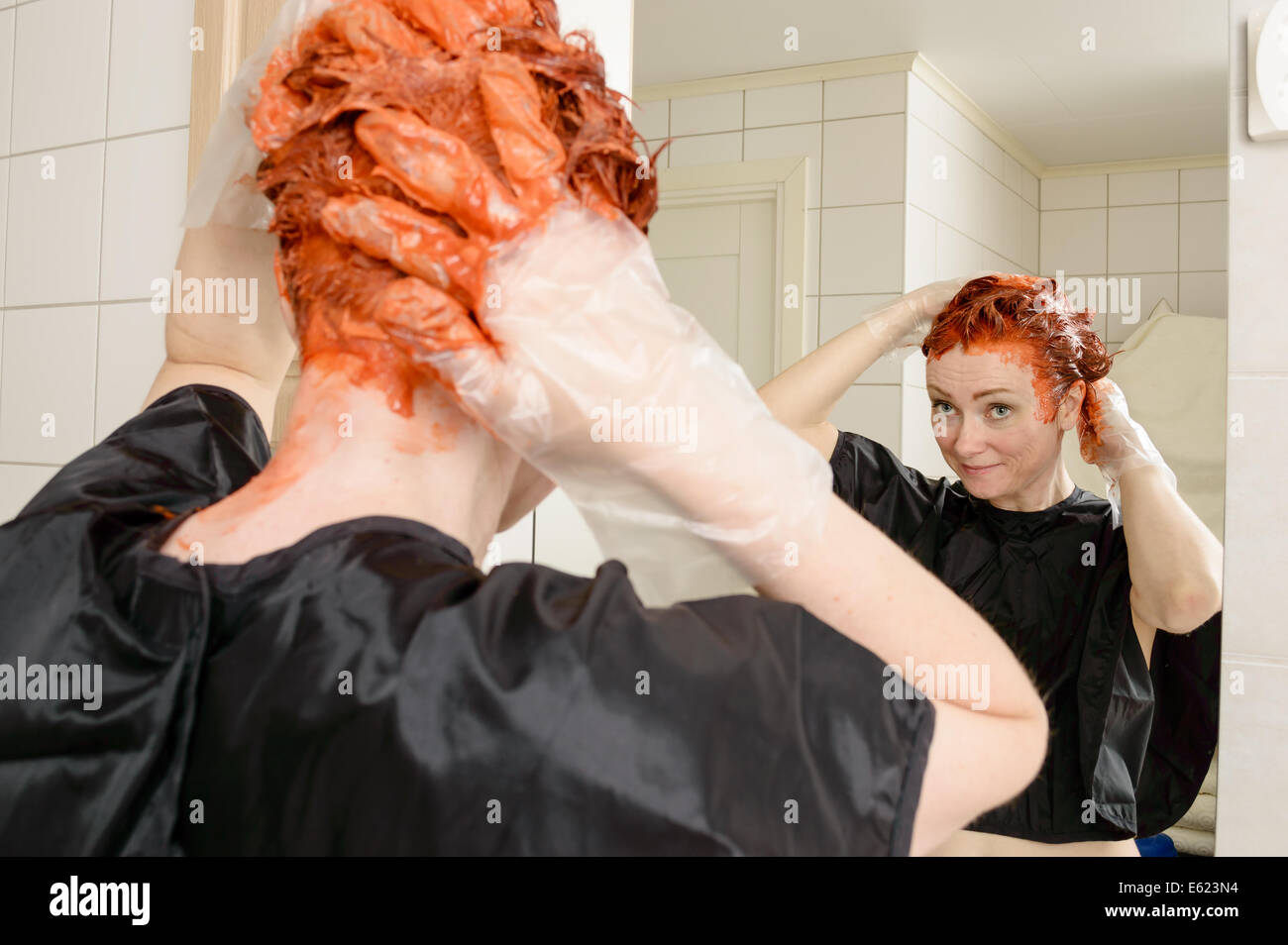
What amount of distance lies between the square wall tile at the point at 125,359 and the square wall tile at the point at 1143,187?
39.9 inches

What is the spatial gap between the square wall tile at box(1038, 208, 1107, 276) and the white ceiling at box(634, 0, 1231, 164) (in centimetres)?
6

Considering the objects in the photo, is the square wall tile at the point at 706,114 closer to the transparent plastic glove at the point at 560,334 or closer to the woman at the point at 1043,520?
the woman at the point at 1043,520

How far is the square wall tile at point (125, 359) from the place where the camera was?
1.09 meters

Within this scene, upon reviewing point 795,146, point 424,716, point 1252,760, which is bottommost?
point 1252,760

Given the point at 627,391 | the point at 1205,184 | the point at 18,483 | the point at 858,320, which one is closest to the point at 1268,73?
the point at 1205,184

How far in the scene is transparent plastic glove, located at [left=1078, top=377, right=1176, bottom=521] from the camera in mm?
740

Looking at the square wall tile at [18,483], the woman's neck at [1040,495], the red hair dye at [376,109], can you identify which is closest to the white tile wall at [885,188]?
the woman's neck at [1040,495]

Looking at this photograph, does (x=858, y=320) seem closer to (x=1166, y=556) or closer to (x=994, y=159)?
(x=994, y=159)

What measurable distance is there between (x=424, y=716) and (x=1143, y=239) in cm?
71

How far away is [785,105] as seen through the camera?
2.71 feet

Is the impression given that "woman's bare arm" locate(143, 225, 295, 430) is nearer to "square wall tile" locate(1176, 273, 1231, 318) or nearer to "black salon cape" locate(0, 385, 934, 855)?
"black salon cape" locate(0, 385, 934, 855)

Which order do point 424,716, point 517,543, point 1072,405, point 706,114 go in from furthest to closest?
1. point 517,543
2. point 706,114
3. point 1072,405
4. point 424,716
